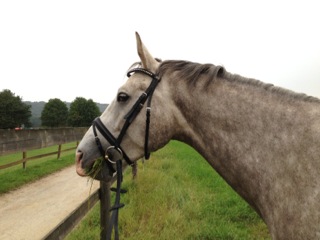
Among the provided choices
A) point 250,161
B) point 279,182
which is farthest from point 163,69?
point 279,182

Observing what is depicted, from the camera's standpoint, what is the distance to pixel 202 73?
262 cm

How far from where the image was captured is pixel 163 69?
2717 mm

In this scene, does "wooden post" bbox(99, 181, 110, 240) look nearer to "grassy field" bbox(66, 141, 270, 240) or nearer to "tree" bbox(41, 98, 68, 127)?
"grassy field" bbox(66, 141, 270, 240)

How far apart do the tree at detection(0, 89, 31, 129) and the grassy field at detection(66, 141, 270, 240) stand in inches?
2554

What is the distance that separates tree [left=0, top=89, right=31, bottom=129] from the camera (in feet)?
206

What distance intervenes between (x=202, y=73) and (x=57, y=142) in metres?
9.46

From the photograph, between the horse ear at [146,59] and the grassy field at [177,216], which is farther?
the grassy field at [177,216]

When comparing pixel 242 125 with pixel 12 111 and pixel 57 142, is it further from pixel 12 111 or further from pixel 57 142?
pixel 12 111

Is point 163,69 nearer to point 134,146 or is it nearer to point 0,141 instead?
point 134,146

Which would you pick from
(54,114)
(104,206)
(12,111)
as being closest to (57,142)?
(104,206)

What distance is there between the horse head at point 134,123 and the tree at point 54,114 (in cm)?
8461

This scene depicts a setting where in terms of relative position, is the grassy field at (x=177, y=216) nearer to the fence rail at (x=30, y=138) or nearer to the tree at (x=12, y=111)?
the fence rail at (x=30, y=138)

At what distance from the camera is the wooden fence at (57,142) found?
2.71 metres

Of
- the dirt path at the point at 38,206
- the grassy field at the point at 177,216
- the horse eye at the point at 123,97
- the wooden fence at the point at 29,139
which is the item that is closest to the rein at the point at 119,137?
the horse eye at the point at 123,97
